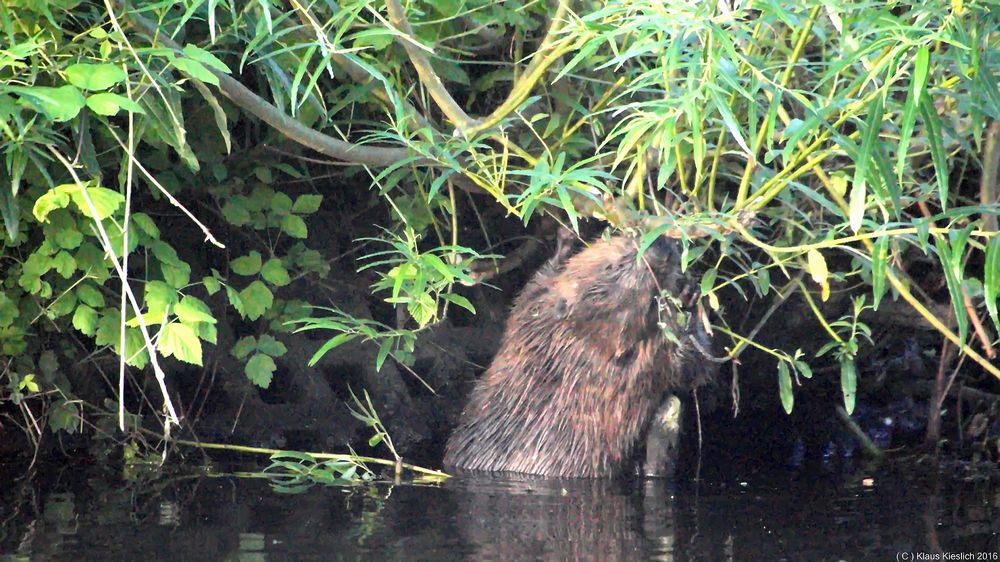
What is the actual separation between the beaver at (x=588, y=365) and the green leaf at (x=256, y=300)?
0.68 m

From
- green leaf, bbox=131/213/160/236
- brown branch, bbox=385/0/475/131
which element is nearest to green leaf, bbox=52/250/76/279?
green leaf, bbox=131/213/160/236

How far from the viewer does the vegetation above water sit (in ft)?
6.41

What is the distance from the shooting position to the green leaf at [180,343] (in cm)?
235

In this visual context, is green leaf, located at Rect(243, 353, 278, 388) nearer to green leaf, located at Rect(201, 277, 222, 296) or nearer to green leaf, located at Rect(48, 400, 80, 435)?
green leaf, located at Rect(201, 277, 222, 296)

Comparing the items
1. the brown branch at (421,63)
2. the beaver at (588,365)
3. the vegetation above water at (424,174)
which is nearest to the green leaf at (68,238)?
the vegetation above water at (424,174)

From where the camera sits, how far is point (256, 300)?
2.81 m

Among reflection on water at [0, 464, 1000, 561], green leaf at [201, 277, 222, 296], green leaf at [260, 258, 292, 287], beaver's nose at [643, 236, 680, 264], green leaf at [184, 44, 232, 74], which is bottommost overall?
reflection on water at [0, 464, 1000, 561]

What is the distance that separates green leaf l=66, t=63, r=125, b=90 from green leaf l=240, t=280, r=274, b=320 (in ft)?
2.94

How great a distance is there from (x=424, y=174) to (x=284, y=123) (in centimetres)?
73

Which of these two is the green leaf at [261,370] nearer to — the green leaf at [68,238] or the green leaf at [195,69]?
the green leaf at [68,238]

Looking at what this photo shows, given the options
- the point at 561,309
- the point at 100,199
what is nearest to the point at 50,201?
the point at 100,199

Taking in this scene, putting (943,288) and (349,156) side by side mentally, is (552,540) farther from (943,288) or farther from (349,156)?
(943,288)

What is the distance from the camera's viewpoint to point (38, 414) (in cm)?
300

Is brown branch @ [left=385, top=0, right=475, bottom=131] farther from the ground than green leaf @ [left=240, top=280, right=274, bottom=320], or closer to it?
farther from the ground
